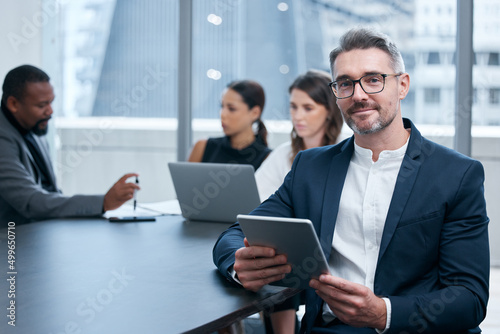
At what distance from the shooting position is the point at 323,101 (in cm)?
328

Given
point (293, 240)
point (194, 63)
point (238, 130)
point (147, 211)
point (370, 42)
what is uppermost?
point (194, 63)

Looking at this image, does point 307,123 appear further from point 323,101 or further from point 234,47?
point 234,47

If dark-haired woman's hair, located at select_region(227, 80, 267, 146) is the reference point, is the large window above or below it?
above

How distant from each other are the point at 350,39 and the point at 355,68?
4.0 inches

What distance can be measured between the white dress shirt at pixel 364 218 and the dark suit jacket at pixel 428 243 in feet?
0.15

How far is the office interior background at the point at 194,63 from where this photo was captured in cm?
390

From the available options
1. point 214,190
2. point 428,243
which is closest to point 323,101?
point 214,190

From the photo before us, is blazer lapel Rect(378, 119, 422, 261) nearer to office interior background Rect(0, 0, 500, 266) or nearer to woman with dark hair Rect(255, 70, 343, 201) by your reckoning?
woman with dark hair Rect(255, 70, 343, 201)

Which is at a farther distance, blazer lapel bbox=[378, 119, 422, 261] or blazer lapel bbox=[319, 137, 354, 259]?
blazer lapel bbox=[319, 137, 354, 259]

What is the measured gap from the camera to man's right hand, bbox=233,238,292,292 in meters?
1.48

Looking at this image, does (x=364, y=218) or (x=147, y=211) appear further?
(x=147, y=211)

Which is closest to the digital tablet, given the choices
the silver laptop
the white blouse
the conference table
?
the conference table

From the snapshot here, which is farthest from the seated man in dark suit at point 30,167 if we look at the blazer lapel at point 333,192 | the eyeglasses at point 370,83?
the eyeglasses at point 370,83

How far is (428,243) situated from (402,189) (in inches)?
6.7
